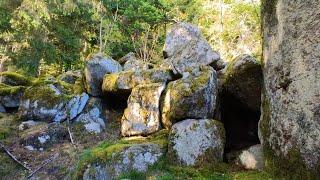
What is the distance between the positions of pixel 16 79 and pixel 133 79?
6.47 m

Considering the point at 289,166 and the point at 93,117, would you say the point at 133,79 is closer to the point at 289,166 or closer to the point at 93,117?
the point at 93,117

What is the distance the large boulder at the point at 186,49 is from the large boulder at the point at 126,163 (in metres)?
3.27

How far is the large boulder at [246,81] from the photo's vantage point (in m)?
7.47

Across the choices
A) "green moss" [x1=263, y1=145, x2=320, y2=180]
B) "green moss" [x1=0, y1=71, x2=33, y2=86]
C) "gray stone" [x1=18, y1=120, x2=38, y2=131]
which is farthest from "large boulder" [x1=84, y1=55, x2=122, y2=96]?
"green moss" [x1=263, y1=145, x2=320, y2=180]

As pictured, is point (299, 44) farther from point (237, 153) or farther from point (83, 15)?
point (83, 15)

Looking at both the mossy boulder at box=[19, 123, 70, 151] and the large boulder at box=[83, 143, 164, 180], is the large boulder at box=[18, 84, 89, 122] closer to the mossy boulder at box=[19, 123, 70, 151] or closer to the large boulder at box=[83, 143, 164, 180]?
the mossy boulder at box=[19, 123, 70, 151]

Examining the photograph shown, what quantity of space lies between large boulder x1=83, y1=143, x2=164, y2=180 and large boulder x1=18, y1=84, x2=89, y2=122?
4.30 m

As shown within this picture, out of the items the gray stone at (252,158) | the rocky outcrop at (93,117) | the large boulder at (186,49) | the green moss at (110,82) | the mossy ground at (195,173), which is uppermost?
the large boulder at (186,49)

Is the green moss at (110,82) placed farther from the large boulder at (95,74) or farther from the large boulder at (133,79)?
the large boulder at (95,74)

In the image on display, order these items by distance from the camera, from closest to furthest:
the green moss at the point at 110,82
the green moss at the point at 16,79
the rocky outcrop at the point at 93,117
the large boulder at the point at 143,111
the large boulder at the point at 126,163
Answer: the large boulder at the point at 126,163 → the large boulder at the point at 143,111 → the rocky outcrop at the point at 93,117 → the green moss at the point at 110,82 → the green moss at the point at 16,79

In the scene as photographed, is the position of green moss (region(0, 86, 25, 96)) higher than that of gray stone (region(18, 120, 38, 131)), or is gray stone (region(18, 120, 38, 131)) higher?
green moss (region(0, 86, 25, 96))

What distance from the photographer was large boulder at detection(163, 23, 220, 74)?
11.7m

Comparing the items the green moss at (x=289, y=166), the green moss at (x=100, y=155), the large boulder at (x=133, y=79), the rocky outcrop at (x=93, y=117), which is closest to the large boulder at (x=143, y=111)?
the large boulder at (x=133, y=79)

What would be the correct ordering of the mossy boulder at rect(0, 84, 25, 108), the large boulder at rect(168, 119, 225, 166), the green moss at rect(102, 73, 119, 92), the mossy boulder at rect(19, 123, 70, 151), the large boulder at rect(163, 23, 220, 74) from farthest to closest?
the mossy boulder at rect(0, 84, 25, 108), the large boulder at rect(163, 23, 220, 74), the green moss at rect(102, 73, 119, 92), the mossy boulder at rect(19, 123, 70, 151), the large boulder at rect(168, 119, 225, 166)
